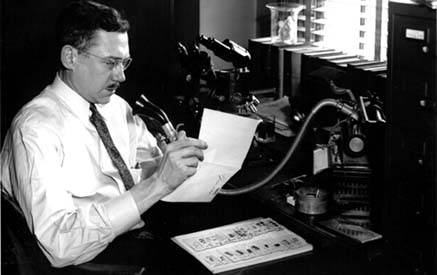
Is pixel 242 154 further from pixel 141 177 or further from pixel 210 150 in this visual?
pixel 141 177

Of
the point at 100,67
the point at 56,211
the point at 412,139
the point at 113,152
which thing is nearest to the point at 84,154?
the point at 113,152

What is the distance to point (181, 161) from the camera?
82.4 inches

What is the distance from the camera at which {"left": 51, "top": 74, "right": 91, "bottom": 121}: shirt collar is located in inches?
96.7

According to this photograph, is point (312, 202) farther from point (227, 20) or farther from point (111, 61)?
point (227, 20)

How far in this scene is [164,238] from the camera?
7.99 ft

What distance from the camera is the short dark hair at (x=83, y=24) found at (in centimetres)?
241

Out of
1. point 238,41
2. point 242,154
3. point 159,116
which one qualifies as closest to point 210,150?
point 242,154

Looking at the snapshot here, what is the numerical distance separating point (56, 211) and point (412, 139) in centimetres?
110

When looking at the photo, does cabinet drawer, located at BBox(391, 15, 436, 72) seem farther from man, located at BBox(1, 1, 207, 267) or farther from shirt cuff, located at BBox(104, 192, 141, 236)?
shirt cuff, located at BBox(104, 192, 141, 236)

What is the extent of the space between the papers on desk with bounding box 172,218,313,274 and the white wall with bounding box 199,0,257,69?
6.53ft

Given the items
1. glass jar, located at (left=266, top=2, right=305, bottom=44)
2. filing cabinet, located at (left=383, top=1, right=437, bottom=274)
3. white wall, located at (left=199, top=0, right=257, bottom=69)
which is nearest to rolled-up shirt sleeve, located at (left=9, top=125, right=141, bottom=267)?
filing cabinet, located at (left=383, top=1, right=437, bottom=274)

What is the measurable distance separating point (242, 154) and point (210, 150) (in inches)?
3.9

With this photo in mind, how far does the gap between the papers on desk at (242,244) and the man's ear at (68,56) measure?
28.0 inches

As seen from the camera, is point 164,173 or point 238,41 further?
point 238,41
